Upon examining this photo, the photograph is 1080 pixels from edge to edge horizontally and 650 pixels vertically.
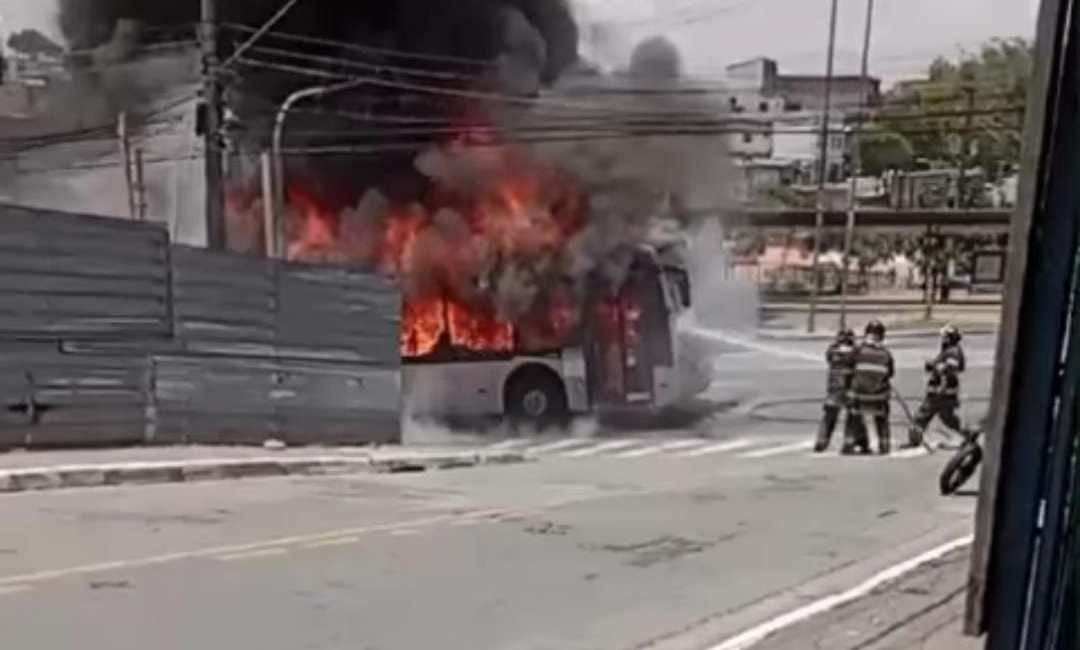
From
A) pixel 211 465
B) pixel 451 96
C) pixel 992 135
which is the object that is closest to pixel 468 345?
pixel 451 96

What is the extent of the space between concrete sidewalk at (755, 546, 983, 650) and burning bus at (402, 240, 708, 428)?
16552 mm

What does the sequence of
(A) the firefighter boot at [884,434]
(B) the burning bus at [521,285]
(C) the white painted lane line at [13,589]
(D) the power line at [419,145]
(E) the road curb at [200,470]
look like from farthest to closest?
(D) the power line at [419,145] < (B) the burning bus at [521,285] < (A) the firefighter boot at [884,434] < (E) the road curb at [200,470] < (C) the white painted lane line at [13,589]

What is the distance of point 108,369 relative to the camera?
48.5 feet

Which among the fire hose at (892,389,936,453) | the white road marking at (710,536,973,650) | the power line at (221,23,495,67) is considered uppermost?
the power line at (221,23,495,67)

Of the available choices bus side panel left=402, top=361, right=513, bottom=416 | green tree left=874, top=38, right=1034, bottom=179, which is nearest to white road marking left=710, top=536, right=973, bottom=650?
green tree left=874, top=38, right=1034, bottom=179

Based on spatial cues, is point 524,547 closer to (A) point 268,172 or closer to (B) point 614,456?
(B) point 614,456

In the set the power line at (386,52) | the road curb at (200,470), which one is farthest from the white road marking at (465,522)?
the power line at (386,52)

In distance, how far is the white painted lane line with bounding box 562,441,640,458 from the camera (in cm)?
2080

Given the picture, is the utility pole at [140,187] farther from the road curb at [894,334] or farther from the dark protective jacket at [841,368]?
the dark protective jacket at [841,368]

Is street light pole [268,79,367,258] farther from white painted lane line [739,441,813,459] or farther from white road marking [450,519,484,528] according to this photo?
white road marking [450,519,484,528]

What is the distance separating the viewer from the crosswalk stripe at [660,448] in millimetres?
20875

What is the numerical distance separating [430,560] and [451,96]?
867 inches

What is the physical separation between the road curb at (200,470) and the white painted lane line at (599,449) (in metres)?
3.43

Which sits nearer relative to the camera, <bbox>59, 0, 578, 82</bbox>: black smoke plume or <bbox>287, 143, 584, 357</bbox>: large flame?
<bbox>287, 143, 584, 357</bbox>: large flame
